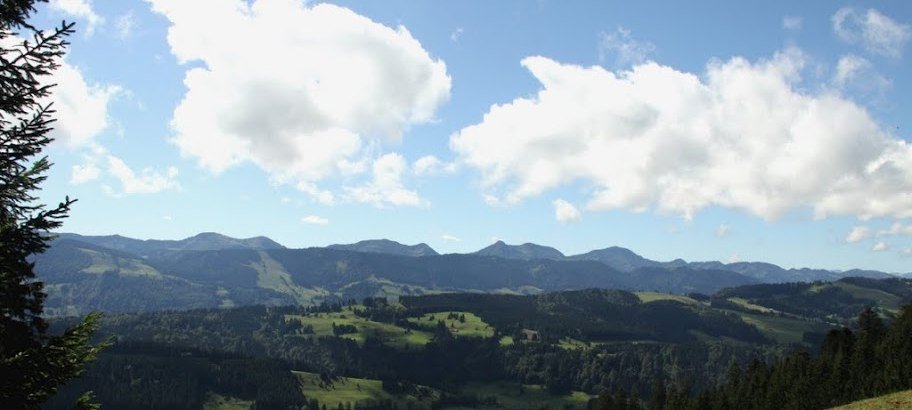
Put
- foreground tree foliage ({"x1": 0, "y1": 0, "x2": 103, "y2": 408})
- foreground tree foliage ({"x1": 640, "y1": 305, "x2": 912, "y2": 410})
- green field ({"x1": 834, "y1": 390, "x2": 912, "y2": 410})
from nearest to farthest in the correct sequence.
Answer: foreground tree foliage ({"x1": 0, "y1": 0, "x2": 103, "y2": 408})
green field ({"x1": 834, "y1": 390, "x2": 912, "y2": 410})
foreground tree foliage ({"x1": 640, "y1": 305, "x2": 912, "y2": 410})

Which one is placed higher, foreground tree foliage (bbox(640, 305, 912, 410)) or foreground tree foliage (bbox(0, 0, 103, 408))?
foreground tree foliage (bbox(0, 0, 103, 408))

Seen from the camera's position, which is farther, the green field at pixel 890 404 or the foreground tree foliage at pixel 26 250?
the green field at pixel 890 404

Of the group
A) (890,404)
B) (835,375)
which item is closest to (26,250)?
(890,404)

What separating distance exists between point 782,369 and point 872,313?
22.3 meters

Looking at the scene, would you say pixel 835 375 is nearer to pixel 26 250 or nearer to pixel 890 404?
pixel 890 404

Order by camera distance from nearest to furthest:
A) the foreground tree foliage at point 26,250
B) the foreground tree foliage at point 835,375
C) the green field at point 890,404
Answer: the foreground tree foliage at point 26,250 < the green field at point 890,404 < the foreground tree foliage at point 835,375

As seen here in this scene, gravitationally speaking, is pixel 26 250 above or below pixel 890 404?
above

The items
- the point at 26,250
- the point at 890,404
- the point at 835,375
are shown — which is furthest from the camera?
the point at 835,375

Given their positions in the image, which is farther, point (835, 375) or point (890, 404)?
point (835, 375)

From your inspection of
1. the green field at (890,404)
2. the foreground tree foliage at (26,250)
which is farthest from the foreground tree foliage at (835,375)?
the foreground tree foliage at (26,250)

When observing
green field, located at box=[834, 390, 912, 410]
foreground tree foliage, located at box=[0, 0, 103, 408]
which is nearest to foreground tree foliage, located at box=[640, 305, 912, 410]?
green field, located at box=[834, 390, 912, 410]

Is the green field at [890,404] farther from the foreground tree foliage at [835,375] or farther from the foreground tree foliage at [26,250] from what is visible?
the foreground tree foliage at [26,250]

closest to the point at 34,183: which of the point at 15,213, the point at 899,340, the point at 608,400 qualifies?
the point at 15,213

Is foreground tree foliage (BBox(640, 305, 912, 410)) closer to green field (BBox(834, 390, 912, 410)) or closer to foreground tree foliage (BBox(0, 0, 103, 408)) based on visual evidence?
green field (BBox(834, 390, 912, 410))
